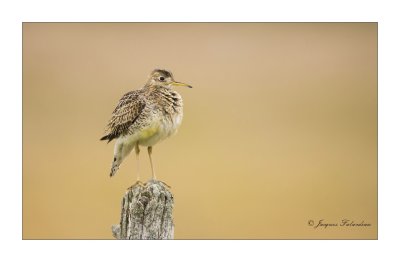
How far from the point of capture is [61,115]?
1218cm

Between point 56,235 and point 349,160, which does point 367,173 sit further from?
point 56,235

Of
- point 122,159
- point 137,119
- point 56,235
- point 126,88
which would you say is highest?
point 126,88

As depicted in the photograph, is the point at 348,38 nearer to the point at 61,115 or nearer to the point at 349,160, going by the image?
the point at 349,160

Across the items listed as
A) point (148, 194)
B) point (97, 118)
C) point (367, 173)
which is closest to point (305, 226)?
point (367, 173)

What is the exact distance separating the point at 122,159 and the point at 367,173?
5.78 meters

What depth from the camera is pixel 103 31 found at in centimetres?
1147

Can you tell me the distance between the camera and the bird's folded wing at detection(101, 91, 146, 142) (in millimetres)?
7531

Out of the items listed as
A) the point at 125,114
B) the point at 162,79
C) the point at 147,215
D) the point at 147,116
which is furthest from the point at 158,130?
the point at 147,215

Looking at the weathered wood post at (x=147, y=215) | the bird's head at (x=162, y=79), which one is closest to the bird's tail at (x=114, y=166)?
the bird's head at (x=162, y=79)

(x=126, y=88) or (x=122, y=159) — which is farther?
(x=126, y=88)

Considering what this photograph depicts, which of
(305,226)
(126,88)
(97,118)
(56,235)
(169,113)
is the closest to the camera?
(169,113)

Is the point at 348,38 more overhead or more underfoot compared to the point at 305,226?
more overhead

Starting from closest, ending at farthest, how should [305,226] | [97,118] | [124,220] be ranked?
1. [124,220]
2. [305,226]
3. [97,118]

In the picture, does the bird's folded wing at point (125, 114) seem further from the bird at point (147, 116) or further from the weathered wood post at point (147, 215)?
the weathered wood post at point (147, 215)
